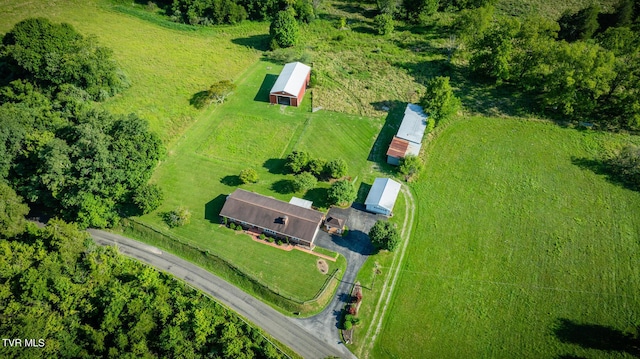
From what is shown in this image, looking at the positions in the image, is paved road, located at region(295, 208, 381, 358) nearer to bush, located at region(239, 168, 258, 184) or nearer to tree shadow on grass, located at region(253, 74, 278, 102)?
bush, located at region(239, 168, 258, 184)

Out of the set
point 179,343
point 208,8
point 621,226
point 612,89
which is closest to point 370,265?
point 179,343

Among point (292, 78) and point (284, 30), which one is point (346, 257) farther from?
point (284, 30)

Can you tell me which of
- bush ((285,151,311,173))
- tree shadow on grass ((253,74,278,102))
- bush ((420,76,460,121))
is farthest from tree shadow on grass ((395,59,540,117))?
bush ((285,151,311,173))

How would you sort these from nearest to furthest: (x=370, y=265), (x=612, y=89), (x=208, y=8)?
(x=370, y=265) → (x=612, y=89) → (x=208, y=8)

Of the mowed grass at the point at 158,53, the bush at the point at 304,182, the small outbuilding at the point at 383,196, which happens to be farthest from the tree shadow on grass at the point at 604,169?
the mowed grass at the point at 158,53

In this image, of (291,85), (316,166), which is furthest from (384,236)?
(291,85)

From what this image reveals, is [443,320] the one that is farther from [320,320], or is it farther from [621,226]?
[621,226]
